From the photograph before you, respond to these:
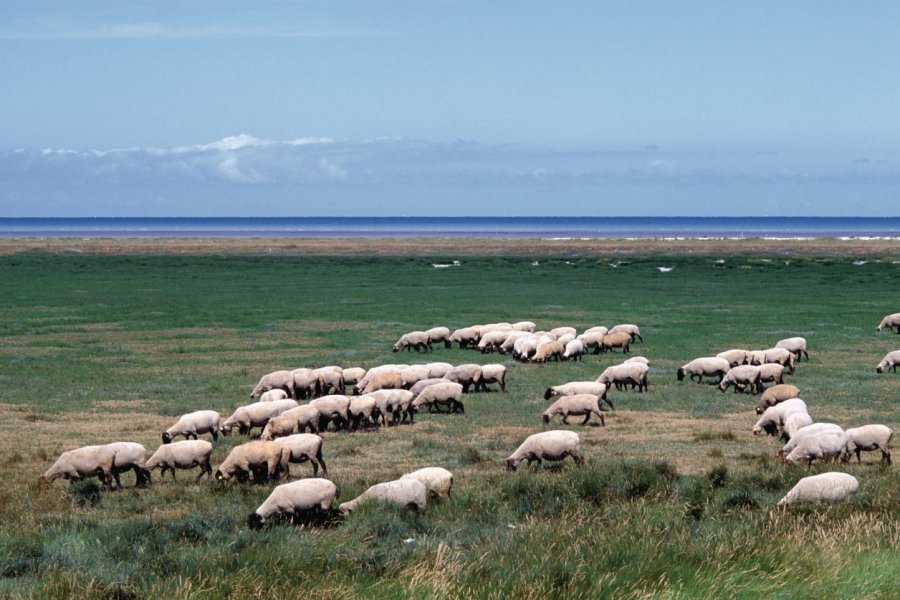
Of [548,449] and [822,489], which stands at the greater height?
[822,489]

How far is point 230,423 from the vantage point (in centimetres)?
2030

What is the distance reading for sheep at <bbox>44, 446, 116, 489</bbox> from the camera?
15914 millimetres

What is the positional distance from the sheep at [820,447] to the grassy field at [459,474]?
1.64ft

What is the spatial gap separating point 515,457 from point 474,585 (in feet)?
25.8

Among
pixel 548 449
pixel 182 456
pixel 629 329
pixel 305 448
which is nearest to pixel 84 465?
pixel 182 456

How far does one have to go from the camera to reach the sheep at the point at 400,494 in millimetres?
13672

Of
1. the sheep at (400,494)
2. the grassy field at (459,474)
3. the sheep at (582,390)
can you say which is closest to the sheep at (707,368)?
the grassy field at (459,474)

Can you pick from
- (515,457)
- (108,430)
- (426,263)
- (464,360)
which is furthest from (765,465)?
(426,263)

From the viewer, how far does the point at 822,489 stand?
543 inches

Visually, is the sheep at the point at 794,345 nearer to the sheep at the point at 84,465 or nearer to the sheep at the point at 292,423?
the sheep at the point at 292,423

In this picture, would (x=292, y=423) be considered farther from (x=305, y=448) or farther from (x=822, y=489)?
(x=822, y=489)

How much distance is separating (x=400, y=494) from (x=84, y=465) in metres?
5.24

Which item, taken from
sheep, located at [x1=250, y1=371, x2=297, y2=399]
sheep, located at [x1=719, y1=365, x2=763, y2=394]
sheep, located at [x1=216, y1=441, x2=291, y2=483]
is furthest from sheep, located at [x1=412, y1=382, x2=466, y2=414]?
sheep, located at [x1=719, y1=365, x2=763, y2=394]

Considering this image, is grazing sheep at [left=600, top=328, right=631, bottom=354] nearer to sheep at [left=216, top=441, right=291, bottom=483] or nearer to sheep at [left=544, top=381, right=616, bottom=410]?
sheep at [left=544, top=381, right=616, bottom=410]
